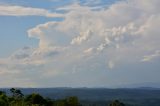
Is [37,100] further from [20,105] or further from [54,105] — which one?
[20,105]

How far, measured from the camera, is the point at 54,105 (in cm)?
12669

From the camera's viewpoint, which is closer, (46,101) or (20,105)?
(20,105)

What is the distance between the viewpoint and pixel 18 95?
133375 mm

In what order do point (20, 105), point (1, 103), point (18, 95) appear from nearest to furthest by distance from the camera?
point (20, 105) → point (1, 103) → point (18, 95)

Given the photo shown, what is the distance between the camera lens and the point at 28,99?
124312mm

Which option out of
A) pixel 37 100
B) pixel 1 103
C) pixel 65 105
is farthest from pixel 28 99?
pixel 1 103

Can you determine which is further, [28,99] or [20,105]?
[28,99]

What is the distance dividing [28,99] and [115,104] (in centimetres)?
3417

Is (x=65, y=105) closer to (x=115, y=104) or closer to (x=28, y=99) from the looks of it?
(x=28, y=99)

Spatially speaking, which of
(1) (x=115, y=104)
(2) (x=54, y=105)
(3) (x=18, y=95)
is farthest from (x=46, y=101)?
(1) (x=115, y=104)

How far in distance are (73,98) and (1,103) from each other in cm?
4071

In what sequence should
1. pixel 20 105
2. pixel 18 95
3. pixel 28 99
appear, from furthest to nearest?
pixel 18 95, pixel 28 99, pixel 20 105

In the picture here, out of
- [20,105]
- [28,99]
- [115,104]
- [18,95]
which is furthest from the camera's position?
[115,104]

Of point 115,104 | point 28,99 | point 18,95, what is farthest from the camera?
point 115,104
